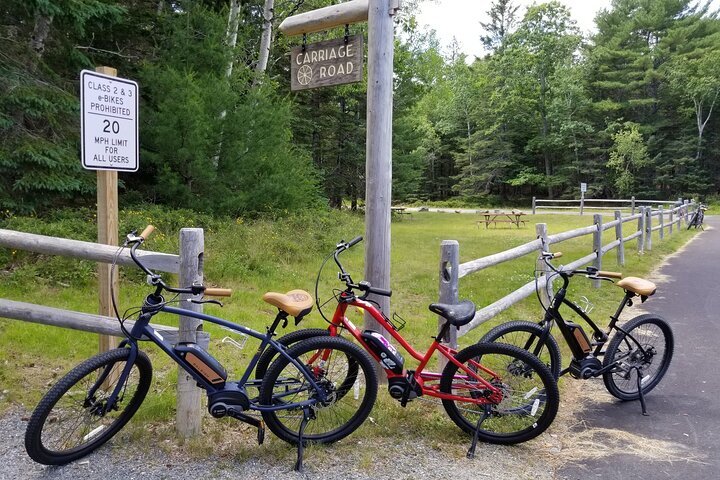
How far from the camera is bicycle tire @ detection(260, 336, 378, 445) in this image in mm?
3062

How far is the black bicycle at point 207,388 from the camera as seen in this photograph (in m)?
2.84

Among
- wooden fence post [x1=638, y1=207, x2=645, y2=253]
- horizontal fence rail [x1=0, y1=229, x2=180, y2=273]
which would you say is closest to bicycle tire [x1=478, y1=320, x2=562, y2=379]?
horizontal fence rail [x1=0, y1=229, x2=180, y2=273]

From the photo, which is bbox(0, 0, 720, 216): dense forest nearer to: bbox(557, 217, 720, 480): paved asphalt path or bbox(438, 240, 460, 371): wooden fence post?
bbox(438, 240, 460, 371): wooden fence post

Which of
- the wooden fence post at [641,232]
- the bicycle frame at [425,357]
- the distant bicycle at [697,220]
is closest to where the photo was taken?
the bicycle frame at [425,357]

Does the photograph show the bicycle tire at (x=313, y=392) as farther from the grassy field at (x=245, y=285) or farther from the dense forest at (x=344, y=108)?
the dense forest at (x=344, y=108)

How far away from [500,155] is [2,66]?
42.4 metres

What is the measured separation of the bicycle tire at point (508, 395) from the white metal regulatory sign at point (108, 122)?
8.80ft

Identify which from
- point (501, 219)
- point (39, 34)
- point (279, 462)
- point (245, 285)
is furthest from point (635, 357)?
point (501, 219)

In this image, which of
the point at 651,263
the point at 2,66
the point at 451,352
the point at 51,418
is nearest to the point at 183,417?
the point at 51,418

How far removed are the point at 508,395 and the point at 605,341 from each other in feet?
3.75

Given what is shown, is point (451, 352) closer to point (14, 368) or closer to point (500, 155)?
point (14, 368)

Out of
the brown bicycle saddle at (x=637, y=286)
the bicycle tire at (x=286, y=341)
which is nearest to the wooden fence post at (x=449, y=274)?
the bicycle tire at (x=286, y=341)

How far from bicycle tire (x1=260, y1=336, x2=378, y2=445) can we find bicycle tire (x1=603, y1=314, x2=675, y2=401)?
6.61 feet

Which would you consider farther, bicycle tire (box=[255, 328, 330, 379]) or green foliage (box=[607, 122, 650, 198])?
green foliage (box=[607, 122, 650, 198])
